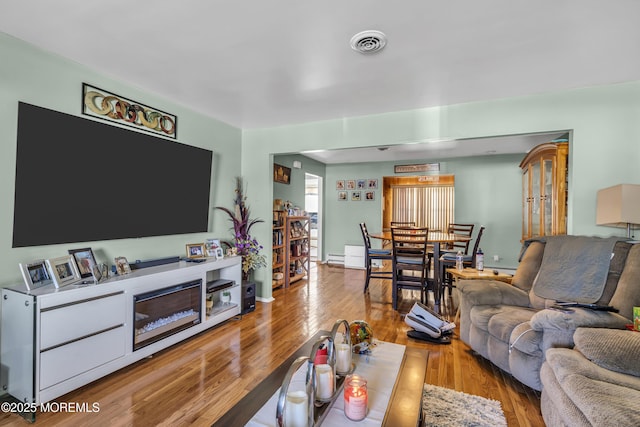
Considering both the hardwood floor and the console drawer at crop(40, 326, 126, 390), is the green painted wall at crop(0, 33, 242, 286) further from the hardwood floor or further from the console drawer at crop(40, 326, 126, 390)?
the hardwood floor

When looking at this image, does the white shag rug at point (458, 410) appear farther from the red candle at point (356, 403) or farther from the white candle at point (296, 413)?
the white candle at point (296, 413)

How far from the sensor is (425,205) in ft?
21.5

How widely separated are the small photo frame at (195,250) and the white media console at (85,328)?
1.05 ft

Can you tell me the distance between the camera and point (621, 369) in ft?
4.94

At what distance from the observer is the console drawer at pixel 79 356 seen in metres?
1.88

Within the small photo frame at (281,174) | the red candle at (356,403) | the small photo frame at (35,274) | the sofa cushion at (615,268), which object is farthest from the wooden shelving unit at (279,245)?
the sofa cushion at (615,268)

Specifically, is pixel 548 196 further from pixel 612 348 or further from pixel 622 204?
pixel 612 348

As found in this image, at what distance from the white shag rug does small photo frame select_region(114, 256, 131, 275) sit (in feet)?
7.92

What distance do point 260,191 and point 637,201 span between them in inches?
145

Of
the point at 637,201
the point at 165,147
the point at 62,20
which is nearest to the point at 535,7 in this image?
the point at 637,201

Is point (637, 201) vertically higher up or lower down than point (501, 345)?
higher up

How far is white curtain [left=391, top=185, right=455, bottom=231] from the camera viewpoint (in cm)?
635

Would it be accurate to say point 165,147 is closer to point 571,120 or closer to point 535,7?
point 535,7

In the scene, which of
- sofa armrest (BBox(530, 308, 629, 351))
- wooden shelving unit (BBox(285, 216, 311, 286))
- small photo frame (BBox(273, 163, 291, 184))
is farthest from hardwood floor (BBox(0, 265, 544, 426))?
small photo frame (BBox(273, 163, 291, 184))
